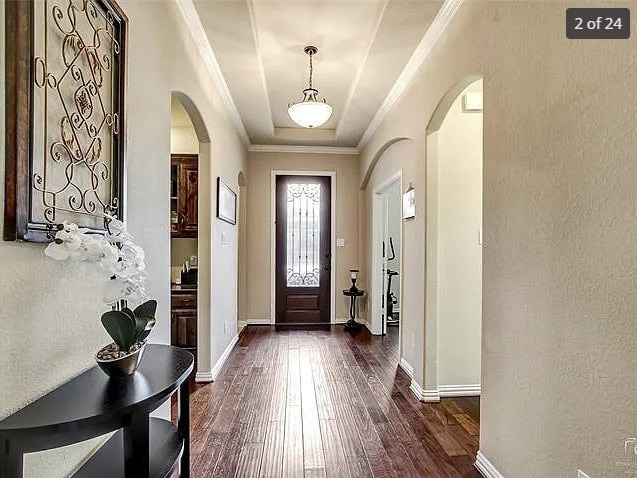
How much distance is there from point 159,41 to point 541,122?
1942 millimetres

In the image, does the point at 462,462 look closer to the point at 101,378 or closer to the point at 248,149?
the point at 101,378

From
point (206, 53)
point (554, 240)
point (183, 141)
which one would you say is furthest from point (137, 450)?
point (183, 141)

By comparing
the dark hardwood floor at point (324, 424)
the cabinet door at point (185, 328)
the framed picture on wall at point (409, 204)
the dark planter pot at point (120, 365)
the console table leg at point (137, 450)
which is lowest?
the dark hardwood floor at point (324, 424)

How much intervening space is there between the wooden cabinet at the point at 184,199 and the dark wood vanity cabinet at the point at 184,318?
2.23ft

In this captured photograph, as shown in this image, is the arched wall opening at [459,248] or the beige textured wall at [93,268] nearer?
the beige textured wall at [93,268]

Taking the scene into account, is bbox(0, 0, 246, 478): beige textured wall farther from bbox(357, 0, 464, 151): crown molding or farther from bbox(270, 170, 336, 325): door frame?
bbox(270, 170, 336, 325): door frame

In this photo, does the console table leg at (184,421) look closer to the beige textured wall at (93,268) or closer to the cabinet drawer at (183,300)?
the beige textured wall at (93,268)

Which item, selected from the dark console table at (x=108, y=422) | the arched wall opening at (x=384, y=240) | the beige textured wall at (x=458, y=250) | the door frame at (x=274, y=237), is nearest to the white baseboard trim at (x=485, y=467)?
the beige textured wall at (x=458, y=250)

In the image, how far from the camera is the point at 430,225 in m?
3.09

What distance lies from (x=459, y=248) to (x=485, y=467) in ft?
5.21

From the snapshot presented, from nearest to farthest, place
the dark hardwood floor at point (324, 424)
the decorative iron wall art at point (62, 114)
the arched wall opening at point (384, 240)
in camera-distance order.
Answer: the decorative iron wall art at point (62, 114) < the dark hardwood floor at point (324, 424) < the arched wall opening at point (384, 240)

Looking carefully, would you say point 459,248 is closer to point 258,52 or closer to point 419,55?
point 419,55

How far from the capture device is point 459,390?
10.4 feet

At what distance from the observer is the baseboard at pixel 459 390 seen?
3141 millimetres
